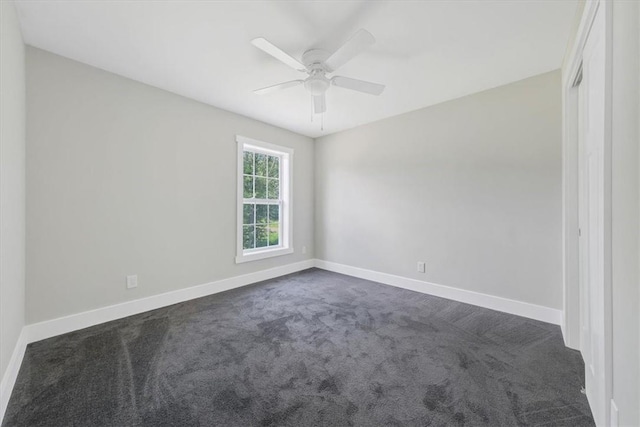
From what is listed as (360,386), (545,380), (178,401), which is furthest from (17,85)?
(545,380)

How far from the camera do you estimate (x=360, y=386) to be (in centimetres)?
163

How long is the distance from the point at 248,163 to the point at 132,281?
2.13 metres

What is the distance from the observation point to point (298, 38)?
2041 mm

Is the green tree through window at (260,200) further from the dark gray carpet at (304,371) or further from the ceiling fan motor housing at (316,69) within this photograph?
the ceiling fan motor housing at (316,69)

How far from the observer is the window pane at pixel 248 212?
3.92 m

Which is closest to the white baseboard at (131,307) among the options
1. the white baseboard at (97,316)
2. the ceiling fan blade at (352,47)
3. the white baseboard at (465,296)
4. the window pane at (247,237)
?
the white baseboard at (97,316)

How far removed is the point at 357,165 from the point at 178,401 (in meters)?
3.58

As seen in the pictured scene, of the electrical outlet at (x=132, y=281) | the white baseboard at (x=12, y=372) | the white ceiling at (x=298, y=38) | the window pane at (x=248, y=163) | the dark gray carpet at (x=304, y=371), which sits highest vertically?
the white ceiling at (x=298, y=38)

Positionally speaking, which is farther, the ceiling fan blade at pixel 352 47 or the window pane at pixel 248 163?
the window pane at pixel 248 163

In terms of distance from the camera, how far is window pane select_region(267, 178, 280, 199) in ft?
14.1

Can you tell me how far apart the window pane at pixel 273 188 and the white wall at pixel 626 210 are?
3.82m

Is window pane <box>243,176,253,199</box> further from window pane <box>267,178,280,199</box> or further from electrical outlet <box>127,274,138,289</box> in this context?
electrical outlet <box>127,274,138,289</box>

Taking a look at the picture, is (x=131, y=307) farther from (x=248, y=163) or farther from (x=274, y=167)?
(x=274, y=167)

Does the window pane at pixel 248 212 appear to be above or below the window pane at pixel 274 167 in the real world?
below
